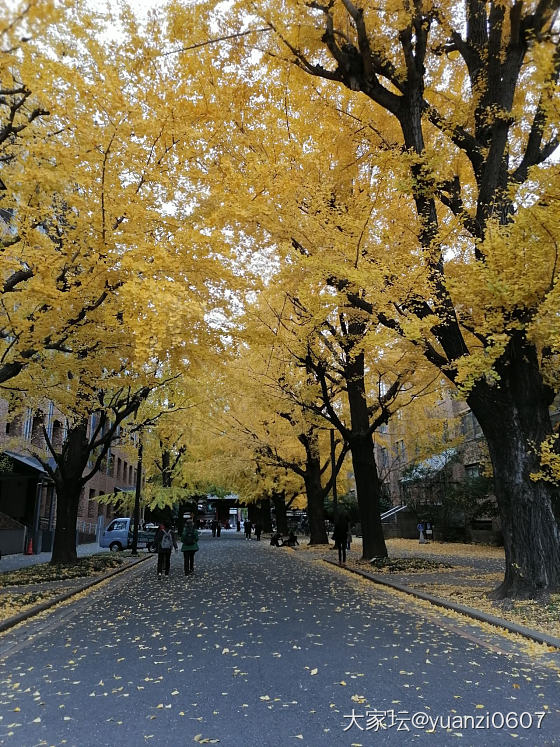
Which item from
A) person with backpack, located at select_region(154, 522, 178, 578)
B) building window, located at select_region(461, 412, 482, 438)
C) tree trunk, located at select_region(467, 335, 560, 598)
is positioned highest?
building window, located at select_region(461, 412, 482, 438)

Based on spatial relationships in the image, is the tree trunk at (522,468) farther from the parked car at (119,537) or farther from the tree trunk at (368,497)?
the parked car at (119,537)

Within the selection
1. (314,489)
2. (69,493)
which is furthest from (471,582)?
(314,489)

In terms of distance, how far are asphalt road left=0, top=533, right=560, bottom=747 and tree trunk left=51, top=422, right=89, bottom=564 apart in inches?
318

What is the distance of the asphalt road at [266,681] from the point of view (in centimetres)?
419

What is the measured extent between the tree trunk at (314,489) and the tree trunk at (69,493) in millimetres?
11307

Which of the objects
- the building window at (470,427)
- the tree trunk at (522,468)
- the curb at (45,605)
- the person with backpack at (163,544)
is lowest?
the curb at (45,605)

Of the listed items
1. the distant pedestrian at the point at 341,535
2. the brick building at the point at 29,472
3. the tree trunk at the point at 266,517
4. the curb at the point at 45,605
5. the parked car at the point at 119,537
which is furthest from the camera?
the tree trunk at the point at 266,517

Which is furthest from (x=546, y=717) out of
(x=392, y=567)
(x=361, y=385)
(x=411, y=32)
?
(x=361, y=385)

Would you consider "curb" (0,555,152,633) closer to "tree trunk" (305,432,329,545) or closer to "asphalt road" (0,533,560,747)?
"asphalt road" (0,533,560,747)

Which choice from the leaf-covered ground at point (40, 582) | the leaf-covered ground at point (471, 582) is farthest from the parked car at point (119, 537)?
the leaf-covered ground at point (471, 582)

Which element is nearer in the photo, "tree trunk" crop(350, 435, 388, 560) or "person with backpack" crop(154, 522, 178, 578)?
"person with backpack" crop(154, 522, 178, 578)

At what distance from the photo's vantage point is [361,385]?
17984 millimetres

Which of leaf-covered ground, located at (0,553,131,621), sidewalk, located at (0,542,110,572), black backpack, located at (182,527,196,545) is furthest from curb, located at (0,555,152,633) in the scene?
sidewalk, located at (0,542,110,572)

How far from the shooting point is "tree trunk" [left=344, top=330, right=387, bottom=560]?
56.0 ft
